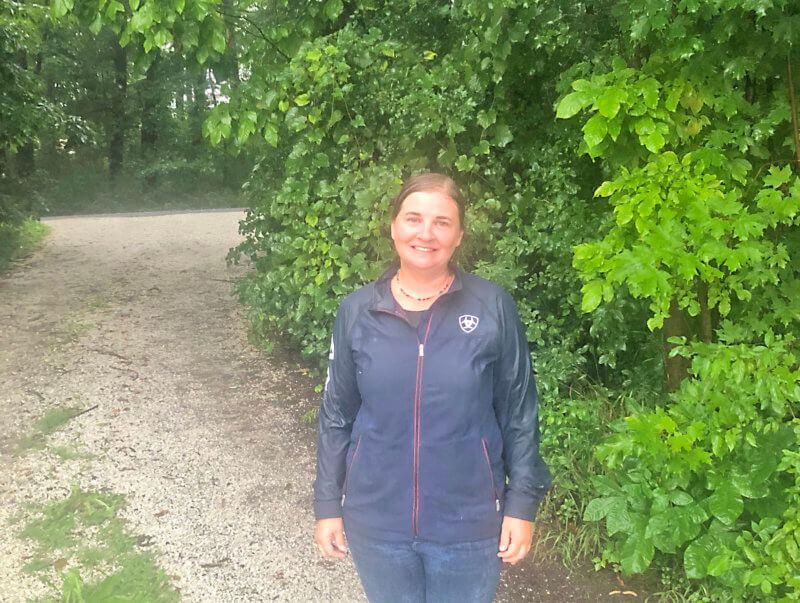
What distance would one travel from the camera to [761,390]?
2447 mm

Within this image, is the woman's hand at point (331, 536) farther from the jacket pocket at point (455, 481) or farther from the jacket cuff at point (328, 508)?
the jacket pocket at point (455, 481)

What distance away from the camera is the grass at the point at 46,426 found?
471cm

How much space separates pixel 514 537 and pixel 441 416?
45 cm

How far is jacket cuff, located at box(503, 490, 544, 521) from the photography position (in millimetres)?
1923

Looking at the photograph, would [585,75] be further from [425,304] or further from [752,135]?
[425,304]

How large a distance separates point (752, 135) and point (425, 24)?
7.73 ft

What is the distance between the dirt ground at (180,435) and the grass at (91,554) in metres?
0.08

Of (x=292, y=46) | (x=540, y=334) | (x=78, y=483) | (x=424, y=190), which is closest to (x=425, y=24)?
(x=292, y=46)

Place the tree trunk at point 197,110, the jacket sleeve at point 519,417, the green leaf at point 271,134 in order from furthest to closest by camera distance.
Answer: the tree trunk at point 197,110 → the green leaf at point 271,134 → the jacket sleeve at point 519,417

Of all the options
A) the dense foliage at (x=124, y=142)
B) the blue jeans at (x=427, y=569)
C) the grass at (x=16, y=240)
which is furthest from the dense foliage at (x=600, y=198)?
the dense foliage at (x=124, y=142)

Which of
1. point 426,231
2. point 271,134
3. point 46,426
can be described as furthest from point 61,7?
point 46,426

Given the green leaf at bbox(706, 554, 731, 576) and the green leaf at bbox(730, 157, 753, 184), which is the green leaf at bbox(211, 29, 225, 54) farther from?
the green leaf at bbox(706, 554, 731, 576)

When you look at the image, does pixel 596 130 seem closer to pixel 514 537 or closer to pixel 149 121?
pixel 514 537

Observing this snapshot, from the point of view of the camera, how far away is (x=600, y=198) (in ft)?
12.3
